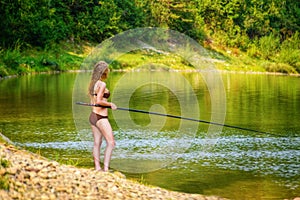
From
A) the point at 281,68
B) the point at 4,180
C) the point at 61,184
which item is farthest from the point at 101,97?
the point at 281,68

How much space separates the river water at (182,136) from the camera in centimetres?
1432

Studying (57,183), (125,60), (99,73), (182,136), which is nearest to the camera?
(57,183)

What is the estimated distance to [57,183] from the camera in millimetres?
9969

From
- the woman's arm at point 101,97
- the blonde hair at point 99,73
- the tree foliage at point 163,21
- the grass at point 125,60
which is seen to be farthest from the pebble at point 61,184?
the tree foliage at point 163,21

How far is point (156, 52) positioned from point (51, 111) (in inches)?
1540

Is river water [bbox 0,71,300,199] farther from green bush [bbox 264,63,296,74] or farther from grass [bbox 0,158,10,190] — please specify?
green bush [bbox 264,63,296,74]

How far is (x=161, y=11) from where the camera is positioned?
7356 centimetres

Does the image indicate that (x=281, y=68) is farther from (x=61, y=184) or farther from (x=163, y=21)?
(x=61, y=184)

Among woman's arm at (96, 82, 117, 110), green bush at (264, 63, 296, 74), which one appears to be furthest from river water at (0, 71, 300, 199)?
green bush at (264, 63, 296, 74)

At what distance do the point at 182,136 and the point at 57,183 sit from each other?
35.5 ft

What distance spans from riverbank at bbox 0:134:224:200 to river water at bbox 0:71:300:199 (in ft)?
8.94

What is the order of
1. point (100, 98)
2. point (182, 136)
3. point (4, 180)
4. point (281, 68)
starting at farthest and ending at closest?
point (281, 68) → point (182, 136) → point (100, 98) → point (4, 180)

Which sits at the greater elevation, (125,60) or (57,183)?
(125,60)

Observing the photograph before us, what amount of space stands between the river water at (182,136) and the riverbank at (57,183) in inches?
107
